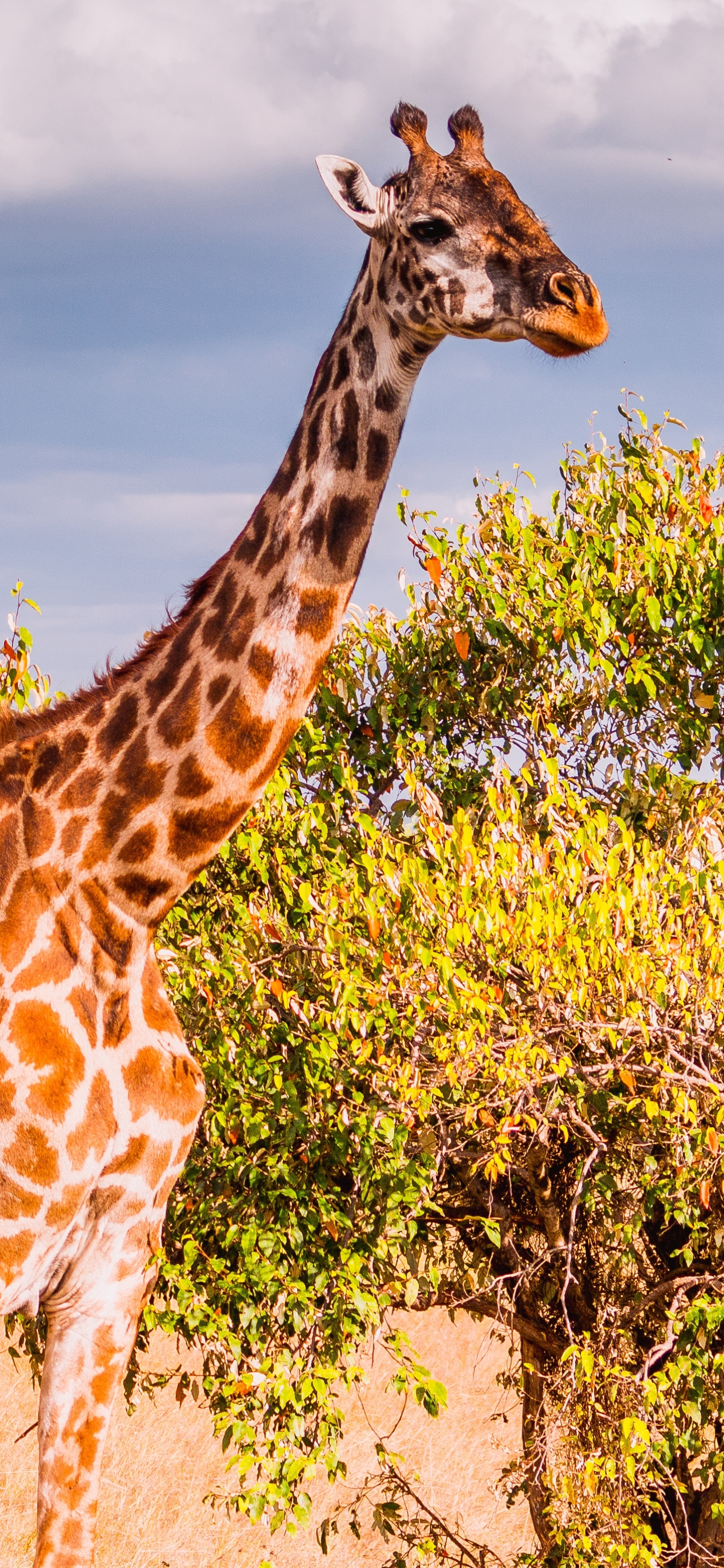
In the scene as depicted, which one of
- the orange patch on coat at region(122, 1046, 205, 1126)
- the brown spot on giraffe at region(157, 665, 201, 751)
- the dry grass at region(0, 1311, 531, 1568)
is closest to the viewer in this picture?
the brown spot on giraffe at region(157, 665, 201, 751)

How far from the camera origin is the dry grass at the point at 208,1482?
27.7ft

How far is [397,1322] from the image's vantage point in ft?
47.0

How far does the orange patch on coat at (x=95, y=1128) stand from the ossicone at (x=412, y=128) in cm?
331

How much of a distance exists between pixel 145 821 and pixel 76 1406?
2069 millimetres

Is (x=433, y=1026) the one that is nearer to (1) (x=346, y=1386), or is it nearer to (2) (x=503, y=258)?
(1) (x=346, y=1386)

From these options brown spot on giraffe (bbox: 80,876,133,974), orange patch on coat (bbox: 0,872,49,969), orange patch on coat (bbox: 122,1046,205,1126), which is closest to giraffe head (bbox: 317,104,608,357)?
brown spot on giraffe (bbox: 80,876,133,974)

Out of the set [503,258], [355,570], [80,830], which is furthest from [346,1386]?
[503,258]

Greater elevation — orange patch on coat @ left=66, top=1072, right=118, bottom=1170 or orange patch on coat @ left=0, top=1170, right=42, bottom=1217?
orange patch on coat @ left=66, top=1072, right=118, bottom=1170

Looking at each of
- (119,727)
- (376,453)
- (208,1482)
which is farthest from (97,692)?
(208,1482)

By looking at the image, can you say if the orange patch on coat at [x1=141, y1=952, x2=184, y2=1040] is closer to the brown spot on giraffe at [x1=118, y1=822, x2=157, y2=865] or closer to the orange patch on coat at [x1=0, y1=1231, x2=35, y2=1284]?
the brown spot on giraffe at [x1=118, y1=822, x2=157, y2=865]

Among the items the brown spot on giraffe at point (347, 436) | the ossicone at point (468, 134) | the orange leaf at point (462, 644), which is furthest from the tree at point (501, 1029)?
the ossicone at point (468, 134)

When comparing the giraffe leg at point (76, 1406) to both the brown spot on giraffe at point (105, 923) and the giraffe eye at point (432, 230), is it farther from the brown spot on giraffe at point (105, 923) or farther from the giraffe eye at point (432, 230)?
the giraffe eye at point (432, 230)

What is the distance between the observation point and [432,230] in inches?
170

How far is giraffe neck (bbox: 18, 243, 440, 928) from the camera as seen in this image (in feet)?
14.8
